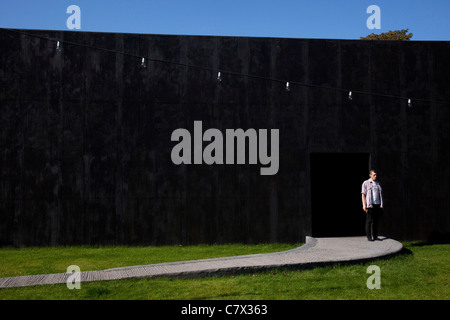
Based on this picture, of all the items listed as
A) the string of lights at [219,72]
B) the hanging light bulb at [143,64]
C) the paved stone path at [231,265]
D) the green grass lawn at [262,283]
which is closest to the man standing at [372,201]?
the paved stone path at [231,265]

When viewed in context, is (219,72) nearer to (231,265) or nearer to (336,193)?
(231,265)

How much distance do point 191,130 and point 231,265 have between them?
494 centimetres

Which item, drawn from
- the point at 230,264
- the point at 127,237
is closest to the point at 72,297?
the point at 230,264

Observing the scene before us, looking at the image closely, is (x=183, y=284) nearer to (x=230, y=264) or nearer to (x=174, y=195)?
(x=230, y=264)

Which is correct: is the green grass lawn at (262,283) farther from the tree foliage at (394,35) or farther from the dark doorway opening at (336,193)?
the tree foliage at (394,35)

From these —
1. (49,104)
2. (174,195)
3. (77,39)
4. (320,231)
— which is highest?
(77,39)

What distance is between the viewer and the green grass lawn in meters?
6.17

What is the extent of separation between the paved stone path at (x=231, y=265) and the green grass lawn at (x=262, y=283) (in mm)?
117

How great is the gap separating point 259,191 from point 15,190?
6089 mm

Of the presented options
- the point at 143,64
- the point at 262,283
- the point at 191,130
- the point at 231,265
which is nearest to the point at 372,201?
the point at 231,265

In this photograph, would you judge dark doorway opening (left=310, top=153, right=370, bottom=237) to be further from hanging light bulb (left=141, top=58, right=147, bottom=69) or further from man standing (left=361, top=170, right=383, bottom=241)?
hanging light bulb (left=141, top=58, right=147, bottom=69)

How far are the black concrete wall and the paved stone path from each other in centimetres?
292

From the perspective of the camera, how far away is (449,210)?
12.1 m

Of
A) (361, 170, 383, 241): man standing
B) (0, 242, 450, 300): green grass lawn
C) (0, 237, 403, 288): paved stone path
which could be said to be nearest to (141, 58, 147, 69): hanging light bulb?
(0, 242, 450, 300): green grass lawn
